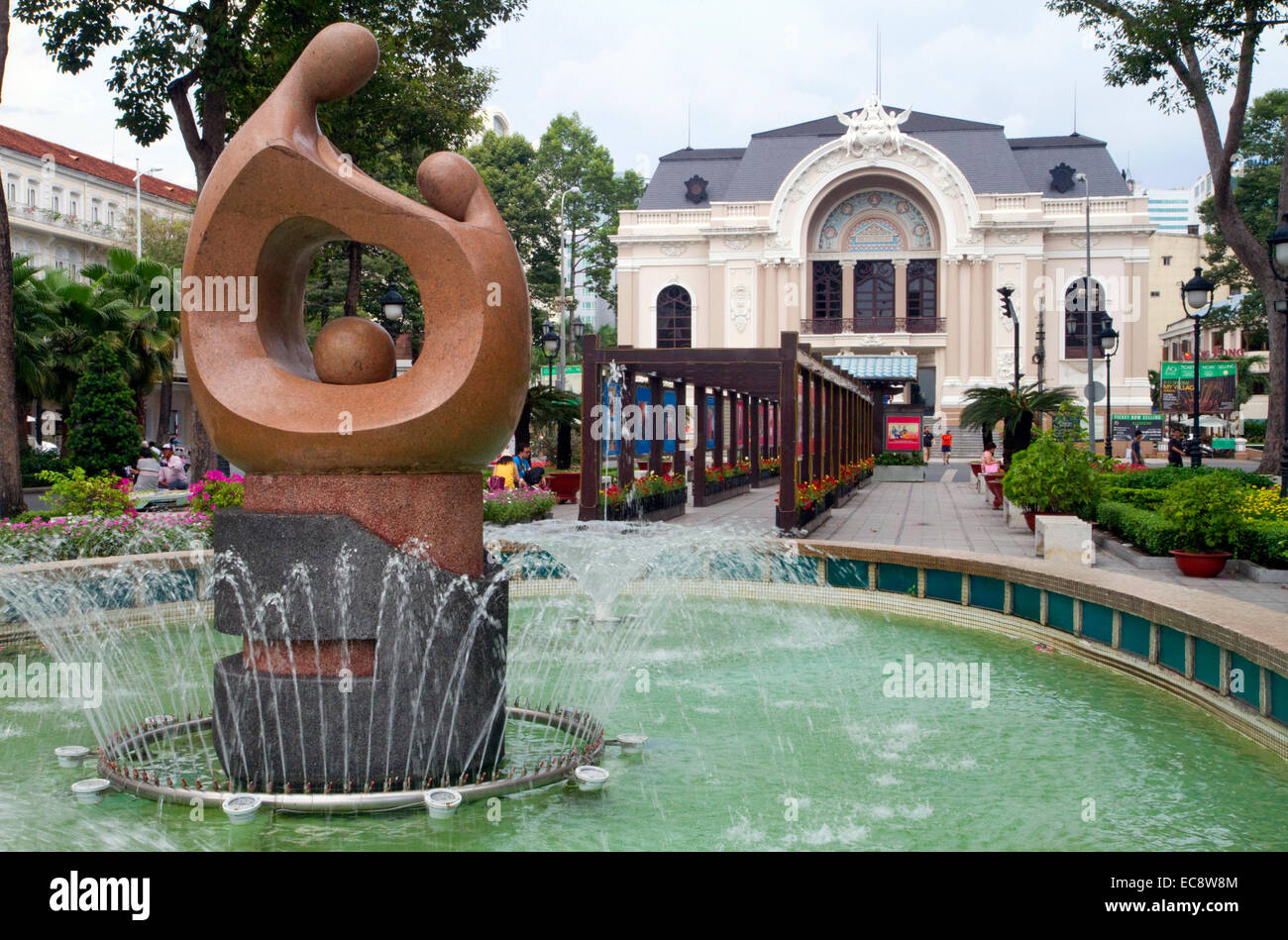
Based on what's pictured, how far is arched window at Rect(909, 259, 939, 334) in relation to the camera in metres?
55.3

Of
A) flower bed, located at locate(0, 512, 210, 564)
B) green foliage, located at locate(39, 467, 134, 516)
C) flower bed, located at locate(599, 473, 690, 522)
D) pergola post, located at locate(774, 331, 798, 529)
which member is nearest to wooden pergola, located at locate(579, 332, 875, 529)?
pergola post, located at locate(774, 331, 798, 529)

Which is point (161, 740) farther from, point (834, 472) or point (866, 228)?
point (866, 228)

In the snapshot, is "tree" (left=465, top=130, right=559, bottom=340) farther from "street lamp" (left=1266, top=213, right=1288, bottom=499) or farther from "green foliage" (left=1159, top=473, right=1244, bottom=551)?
"green foliage" (left=1159, top=473, right=1244, bottom=551)

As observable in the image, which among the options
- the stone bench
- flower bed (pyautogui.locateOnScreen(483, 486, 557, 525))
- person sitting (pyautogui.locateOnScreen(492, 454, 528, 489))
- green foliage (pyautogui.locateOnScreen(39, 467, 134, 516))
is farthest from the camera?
person sitting (pyautogui.locateOnScreen(492, 454, 528, 489))

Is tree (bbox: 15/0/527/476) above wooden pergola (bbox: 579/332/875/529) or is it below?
above

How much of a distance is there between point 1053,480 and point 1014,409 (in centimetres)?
845

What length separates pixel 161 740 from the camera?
6309mm

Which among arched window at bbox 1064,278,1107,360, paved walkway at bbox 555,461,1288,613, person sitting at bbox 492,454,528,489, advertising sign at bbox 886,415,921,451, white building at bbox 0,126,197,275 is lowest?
paved walkway at bbox 555,461,1288,613

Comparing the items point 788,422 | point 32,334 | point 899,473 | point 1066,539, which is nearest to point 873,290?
point 899,473

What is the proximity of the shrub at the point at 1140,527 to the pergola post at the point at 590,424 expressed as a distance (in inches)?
282

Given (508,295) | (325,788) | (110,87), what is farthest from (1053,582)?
(110,87)

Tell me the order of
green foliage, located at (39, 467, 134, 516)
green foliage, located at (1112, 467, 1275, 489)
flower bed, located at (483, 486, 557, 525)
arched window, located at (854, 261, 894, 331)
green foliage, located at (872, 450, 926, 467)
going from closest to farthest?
green foliage, located at (39, 467, 134, 516) < flower bed, located at (483, 486, 557, 525) < green foliage, located at (1112, 467, 1275, 489) < green foliage, located at (872, 450, 926, 467) < arched window, located at (854, 261, 894, 331)

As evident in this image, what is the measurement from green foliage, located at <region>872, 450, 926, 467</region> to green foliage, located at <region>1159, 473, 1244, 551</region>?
23514mm

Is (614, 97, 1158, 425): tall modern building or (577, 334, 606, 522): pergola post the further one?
(614, 97, 1158, 425): tall modern building
